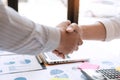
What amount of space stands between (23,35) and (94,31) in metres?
0.53

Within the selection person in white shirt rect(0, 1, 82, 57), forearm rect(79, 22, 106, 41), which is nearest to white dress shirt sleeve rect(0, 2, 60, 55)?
person in white shirt rect(0, 1, 82, 57)

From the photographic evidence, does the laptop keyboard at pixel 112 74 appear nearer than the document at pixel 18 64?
Yes

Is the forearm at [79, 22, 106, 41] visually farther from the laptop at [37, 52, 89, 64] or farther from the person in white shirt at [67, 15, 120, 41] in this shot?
the laptop at [37, 52, 89, 64]

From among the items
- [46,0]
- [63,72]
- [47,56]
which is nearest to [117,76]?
[63,72]

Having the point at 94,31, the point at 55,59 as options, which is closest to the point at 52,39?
the point at 55,59

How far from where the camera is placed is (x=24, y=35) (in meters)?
0.80

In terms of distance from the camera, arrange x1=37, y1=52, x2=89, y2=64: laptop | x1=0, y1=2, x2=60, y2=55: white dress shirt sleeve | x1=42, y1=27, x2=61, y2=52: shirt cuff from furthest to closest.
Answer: x1=37, y1=52, x2=89, y2=64: laptop, x1=42, y1=27, x2=61, y2=52: shirt cuff, x1=0, y1=2, x2=60, y2=55: white dress shirt sleeve

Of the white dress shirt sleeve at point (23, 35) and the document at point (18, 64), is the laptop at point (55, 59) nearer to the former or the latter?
the document at point (18, 64)

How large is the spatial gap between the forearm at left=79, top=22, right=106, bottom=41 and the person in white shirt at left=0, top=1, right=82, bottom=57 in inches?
9.3

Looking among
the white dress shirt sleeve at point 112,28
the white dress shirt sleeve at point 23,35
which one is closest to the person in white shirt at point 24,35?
the white dress shirt sleeve at point 23,35

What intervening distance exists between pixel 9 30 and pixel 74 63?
468 millimetres

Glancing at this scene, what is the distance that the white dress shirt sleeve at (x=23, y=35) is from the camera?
29.1 inches

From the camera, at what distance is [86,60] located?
45.1 inches

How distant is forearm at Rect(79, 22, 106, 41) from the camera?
46.7 inches
